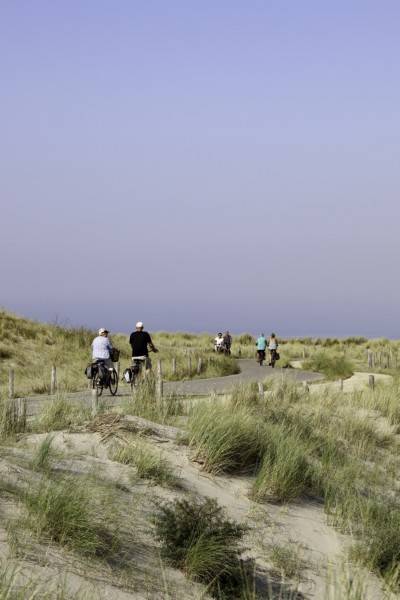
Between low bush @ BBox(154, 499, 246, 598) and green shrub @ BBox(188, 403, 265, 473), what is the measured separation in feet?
11.3

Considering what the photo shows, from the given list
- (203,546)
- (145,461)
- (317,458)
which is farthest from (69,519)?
(317,458)

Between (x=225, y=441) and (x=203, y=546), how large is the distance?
14.9 feet

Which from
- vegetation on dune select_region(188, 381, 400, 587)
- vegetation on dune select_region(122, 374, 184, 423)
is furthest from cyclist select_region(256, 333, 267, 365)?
vegetation on dune select_region(122, 374, 184, 423)

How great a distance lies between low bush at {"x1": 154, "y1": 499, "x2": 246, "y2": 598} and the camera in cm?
917

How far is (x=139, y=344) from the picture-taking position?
961 inches

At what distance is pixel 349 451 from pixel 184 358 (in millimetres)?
28549

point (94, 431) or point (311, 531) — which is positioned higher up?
point (94, 431)

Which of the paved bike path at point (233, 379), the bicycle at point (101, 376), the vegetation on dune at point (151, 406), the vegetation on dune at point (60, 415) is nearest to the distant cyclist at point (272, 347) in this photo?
the paved bike path at point (233, 379)

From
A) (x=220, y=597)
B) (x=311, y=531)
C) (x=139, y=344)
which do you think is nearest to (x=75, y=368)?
(x=139, y=344)

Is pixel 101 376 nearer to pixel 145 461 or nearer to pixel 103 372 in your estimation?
pixel 103 372

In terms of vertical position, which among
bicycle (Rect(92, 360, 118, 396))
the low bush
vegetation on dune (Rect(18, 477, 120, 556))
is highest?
bicycle (Rect(92, 360, 118, 396))

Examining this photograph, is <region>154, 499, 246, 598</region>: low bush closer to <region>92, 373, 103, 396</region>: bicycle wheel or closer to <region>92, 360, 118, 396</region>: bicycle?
<region>92, 360, 118, 396</region>: bicycle

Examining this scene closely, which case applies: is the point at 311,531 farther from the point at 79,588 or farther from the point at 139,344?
the point at 139,344

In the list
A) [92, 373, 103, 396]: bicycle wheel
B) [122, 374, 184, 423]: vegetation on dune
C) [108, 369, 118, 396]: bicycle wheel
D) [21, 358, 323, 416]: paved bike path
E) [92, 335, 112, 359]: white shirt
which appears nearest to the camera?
[122, 374, 184, 423]: vegetation on dune
